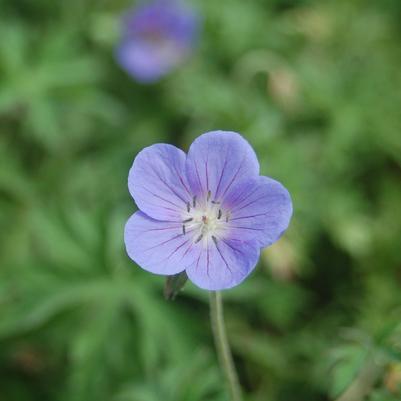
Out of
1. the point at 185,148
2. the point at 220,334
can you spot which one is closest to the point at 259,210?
the point at 220,334

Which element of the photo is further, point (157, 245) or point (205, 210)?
point (205, 210)

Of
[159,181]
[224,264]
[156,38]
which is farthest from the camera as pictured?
A: [156,38]

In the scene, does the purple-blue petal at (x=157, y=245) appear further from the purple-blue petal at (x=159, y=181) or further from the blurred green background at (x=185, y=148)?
the blurred green background at (x=185, y=148)

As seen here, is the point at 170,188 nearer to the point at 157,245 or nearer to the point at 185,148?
the point at 157,245

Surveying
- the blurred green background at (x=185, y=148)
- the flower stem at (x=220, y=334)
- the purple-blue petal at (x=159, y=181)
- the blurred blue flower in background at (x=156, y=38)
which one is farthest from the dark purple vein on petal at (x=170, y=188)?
the blurred blue flower in background at (x=156, y=38)

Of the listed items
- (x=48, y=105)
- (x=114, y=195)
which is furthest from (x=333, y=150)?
(x=48, y=105)

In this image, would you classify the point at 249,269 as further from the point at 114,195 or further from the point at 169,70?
the point at 169,70
